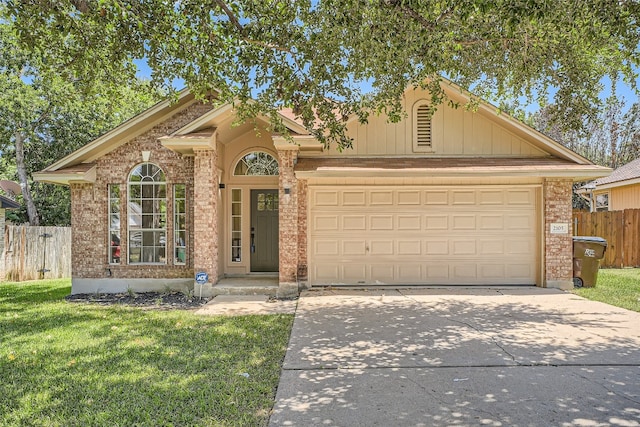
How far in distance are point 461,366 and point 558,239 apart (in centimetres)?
643

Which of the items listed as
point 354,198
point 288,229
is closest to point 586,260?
point 354,198

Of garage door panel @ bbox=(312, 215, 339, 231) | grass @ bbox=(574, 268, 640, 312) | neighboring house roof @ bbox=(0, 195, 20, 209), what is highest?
neighboring house roof @ bbox=(0, 195, 20, 209)

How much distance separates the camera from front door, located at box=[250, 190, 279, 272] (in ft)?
35.9

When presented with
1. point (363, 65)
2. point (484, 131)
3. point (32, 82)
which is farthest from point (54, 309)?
point (32, 82)

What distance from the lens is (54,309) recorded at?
8195 millimetres

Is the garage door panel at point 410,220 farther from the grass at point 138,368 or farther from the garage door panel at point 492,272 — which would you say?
the grass at point 138,368

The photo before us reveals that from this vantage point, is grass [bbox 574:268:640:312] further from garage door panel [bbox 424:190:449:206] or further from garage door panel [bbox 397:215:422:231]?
garage door panel [bbox 397:215:422:231]

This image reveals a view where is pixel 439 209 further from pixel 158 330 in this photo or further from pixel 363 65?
pixel 158 330

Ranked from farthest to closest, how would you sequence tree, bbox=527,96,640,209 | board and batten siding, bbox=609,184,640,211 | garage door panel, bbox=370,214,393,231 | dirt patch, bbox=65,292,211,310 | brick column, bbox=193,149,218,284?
tree, bbox=527,96,640,209
board and batten siding, bbox=609,184,640,211
garage door panel, bbox=370,214,393,231
brick column, bbox=193,149,218,284
dirt patch, bbox=65,292,211,310

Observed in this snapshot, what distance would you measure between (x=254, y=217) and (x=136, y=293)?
3.44 meters

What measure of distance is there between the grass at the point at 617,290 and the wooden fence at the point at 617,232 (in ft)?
5.48

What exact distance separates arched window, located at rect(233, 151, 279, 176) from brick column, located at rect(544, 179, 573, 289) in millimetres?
6781

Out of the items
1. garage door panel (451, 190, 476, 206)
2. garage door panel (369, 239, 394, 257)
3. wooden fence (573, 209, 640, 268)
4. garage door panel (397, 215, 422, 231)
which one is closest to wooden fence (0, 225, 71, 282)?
garage door panel (369, 239, 394, 257)

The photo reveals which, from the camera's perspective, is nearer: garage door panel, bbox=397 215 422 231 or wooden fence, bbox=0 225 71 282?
garage door panel, bbox=397 215 422 231
